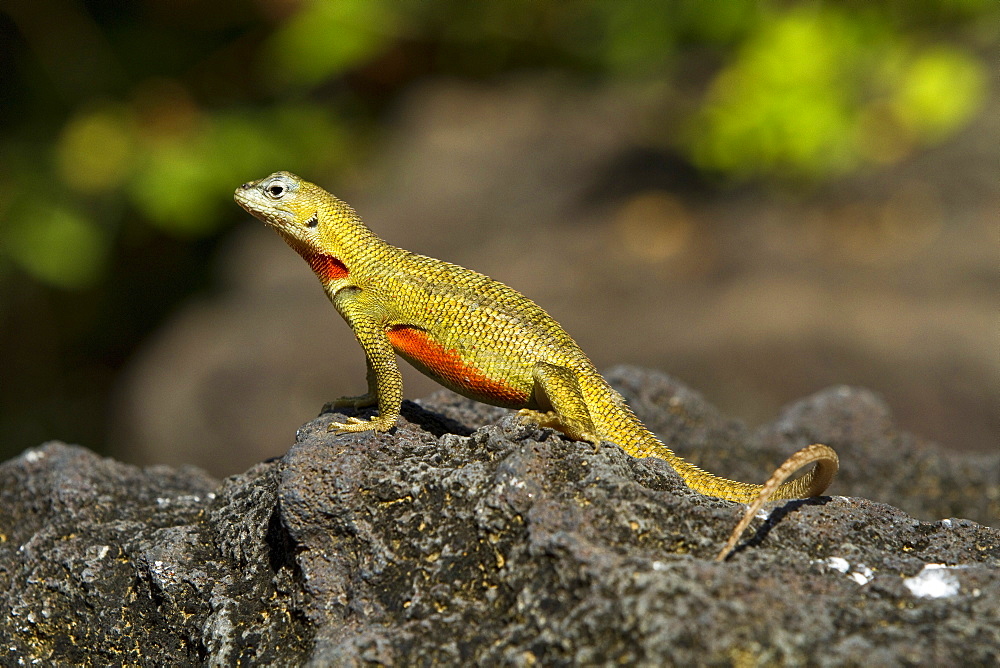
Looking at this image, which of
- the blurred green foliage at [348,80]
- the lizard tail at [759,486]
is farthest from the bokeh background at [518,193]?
the lizard tail at [759,486]

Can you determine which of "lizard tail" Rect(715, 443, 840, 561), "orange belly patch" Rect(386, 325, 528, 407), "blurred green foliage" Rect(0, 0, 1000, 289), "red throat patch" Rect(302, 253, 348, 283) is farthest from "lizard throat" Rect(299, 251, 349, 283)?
"blurred green foliage" Rect(0, 0, 1000, 289)

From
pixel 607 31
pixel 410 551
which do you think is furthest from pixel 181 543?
pixel 607 31

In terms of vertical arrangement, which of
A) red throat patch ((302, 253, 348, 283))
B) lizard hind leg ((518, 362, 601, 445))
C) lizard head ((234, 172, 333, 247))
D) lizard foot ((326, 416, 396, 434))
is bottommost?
lizard foot ((326, 416, 396, 434))

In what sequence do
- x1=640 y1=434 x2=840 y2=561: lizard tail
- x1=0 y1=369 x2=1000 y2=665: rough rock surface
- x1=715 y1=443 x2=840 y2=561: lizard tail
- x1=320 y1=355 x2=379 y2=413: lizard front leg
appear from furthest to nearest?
1. x1=320 y1=355 x2=379 y2=413: lizard front leg
2. x1=640 y1=434 x2=840 y2=561: lizard tail
3. x1=715 y1=443 x2=840 y2=561: lizard tail
4. x1=0 y1=369 x2=1000 y2=665: rough rock surface

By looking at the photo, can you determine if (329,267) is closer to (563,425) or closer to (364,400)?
(364,400)

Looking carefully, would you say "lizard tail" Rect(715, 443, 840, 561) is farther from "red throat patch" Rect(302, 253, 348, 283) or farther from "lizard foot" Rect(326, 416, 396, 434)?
"red throat patch" Rect(302, 253, 348, 283)

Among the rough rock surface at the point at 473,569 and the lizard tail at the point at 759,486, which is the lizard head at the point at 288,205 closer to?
the rough rock surface at the point at 473,569

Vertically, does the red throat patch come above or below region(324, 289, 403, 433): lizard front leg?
above

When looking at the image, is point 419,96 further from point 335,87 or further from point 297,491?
point 297,491

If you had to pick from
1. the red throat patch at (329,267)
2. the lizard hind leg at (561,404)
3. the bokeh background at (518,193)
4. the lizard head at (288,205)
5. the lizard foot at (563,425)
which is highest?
the bokeh background at (518,193)
